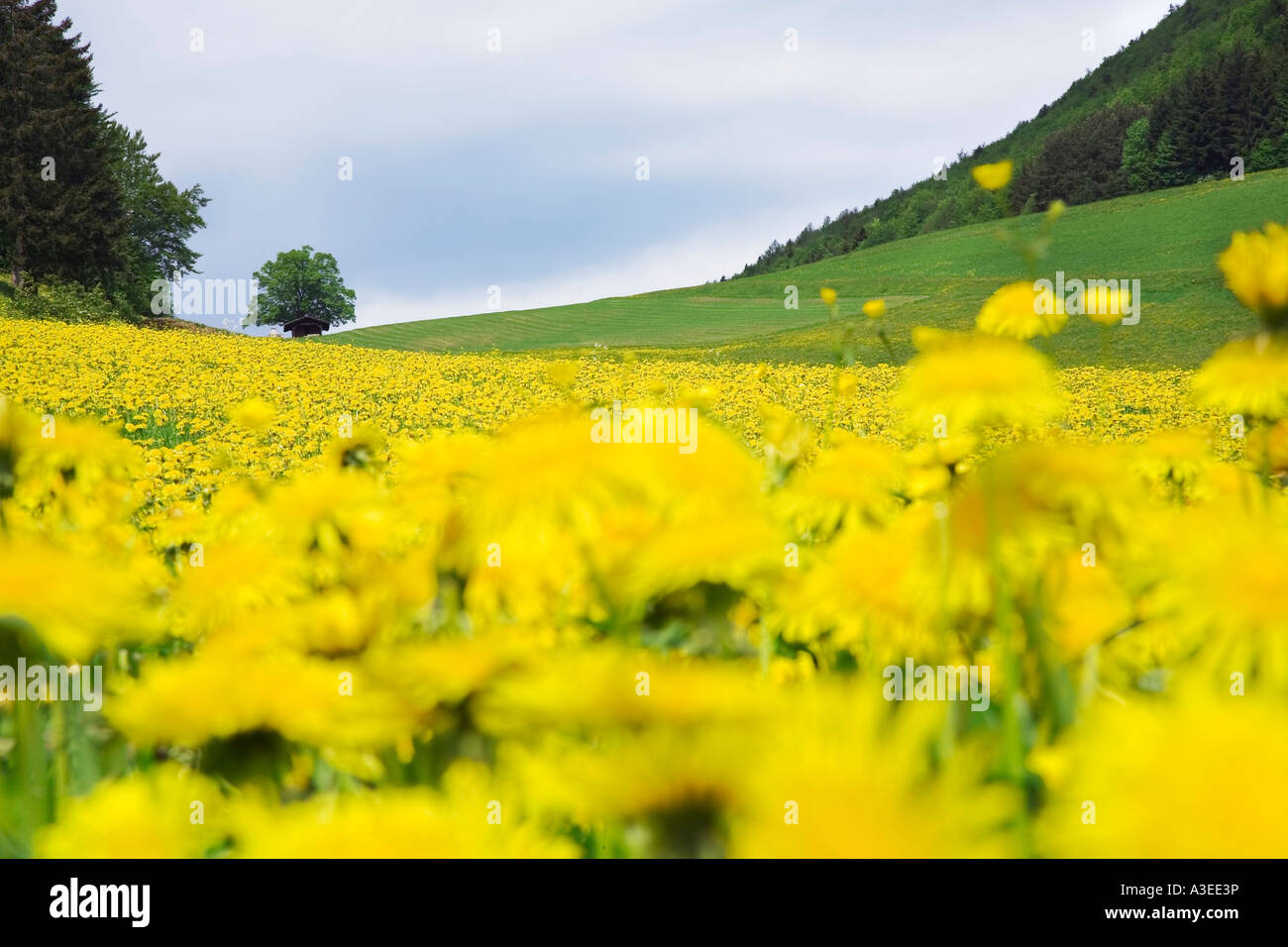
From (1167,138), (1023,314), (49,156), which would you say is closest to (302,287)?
(49,156)

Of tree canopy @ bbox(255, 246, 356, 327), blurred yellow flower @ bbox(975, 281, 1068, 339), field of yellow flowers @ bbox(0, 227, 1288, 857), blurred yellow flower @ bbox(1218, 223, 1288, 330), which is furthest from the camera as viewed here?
tree canopy @ bbox(255, 246, 356, 327)

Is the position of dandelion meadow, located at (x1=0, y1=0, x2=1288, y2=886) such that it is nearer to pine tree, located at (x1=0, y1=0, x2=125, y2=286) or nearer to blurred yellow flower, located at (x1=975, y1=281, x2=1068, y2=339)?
blurred yellow flower, located at (x1=975, y1=281, x2=1068, y2=339)

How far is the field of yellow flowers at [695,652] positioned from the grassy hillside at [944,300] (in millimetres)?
18040

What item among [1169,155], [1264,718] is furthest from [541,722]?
[1169,155]

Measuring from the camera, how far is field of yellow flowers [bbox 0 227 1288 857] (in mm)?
469

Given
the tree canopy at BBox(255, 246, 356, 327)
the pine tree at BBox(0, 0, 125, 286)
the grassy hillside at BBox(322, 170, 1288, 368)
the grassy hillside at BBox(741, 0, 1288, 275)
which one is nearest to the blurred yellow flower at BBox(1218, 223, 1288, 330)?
the grassy hillside at BBox(322, 170, 1288, 368)

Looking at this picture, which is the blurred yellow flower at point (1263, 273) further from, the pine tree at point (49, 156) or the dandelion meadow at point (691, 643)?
the pine tree at point (49, 156)

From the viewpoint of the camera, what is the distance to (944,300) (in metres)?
30.4

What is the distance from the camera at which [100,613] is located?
78 cm

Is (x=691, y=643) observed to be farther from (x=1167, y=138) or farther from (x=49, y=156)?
(x=1167, y=138)

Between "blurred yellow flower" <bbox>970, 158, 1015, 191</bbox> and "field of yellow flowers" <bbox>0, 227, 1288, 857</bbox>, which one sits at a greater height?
"blurred yellow flower" <bbox>970, 158, 1015, 191</bbox>

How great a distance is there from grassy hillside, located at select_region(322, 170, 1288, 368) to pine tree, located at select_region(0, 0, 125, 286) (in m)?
8.24

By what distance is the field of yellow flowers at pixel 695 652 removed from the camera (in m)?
0.47
